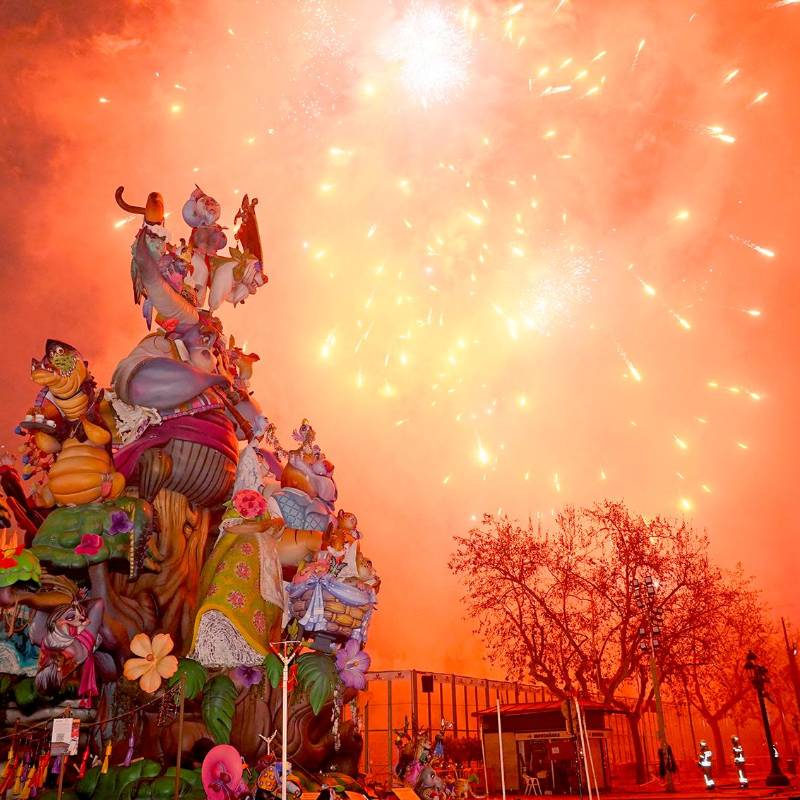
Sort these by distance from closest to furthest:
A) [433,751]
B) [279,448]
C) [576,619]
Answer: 1. [433,751]
2. [279,448]
3. [576,619]

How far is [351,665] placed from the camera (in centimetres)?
1630

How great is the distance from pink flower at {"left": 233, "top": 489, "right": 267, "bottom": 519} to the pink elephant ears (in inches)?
209

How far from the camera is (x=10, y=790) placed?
11.6m

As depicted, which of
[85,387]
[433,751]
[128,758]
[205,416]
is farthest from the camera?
[433,751]

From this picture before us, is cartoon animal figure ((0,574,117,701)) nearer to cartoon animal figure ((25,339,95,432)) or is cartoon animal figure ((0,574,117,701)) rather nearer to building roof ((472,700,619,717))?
cartoon animal figure ((25,339,95,432))

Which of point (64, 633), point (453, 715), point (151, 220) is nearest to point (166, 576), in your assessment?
point (64, 633)

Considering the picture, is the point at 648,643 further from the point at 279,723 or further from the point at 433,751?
the point at 279,723

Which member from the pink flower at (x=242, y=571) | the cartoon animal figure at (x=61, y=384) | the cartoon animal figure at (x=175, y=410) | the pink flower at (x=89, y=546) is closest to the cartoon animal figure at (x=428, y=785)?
the pink flower at (x=242, y=571)

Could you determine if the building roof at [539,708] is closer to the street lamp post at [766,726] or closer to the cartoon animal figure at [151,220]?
the street lamp post at [766,726]

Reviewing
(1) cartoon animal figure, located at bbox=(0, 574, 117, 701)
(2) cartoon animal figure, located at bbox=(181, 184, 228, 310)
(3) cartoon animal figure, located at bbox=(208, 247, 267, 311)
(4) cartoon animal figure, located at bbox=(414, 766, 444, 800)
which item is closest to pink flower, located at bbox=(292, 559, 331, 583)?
(1) cartoon animal figure, located at bbox=(0, 574, 117, 701)

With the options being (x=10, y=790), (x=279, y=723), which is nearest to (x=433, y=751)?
(x=279, y=723)

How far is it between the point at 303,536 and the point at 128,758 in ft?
19.9

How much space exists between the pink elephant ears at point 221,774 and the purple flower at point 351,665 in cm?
435

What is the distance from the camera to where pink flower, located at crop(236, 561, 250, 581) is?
15586mm
